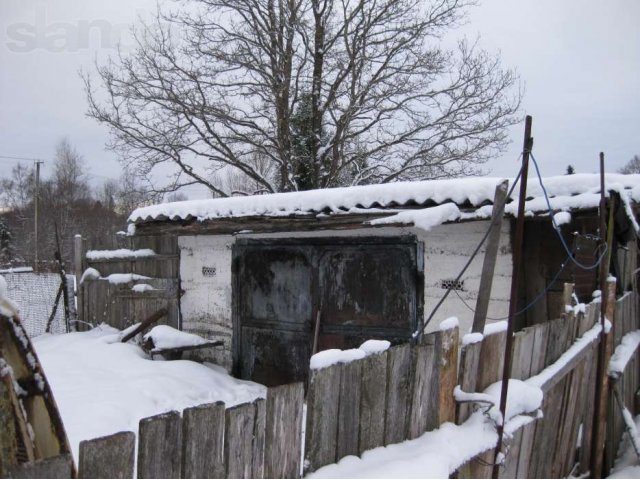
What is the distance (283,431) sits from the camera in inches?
68.1

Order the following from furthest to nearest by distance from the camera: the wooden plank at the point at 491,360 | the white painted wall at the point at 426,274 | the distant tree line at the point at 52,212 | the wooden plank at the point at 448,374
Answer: the distant tree line at the point at 52,212, the white painted wall at the point at 426,274, the wooden plank at the point at 491,360, the wooden plank at the point at 448,374

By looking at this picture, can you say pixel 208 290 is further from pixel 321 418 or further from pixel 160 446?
pixel 160 446

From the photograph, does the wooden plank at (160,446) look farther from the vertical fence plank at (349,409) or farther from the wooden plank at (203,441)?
the vertical fence plank at (349,409)

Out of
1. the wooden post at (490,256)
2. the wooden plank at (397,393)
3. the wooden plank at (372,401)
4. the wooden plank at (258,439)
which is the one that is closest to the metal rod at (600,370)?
the wooden post at (490,256)

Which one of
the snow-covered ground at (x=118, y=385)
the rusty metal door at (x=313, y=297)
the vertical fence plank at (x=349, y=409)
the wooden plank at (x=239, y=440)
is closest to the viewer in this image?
the wooden plank at (x=239, y=440)

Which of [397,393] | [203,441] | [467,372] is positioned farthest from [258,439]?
[467,372]

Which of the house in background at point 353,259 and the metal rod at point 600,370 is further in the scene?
the house in background at point 353,259

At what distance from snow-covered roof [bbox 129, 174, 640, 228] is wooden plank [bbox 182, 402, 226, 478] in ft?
11.2

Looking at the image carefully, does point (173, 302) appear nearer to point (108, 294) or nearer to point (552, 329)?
point (108, 294)

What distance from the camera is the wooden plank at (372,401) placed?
2.03 meters

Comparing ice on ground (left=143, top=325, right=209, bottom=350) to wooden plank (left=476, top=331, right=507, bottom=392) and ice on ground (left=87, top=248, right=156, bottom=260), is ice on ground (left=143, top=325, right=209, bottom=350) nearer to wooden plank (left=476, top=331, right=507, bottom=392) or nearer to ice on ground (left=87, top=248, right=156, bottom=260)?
ice on ground (left=87, top=248, right=156, bottom=260)

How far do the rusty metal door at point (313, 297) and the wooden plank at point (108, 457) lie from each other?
4.38m

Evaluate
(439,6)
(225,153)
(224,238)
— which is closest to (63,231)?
(225,153)

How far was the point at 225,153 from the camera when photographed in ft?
54.2
